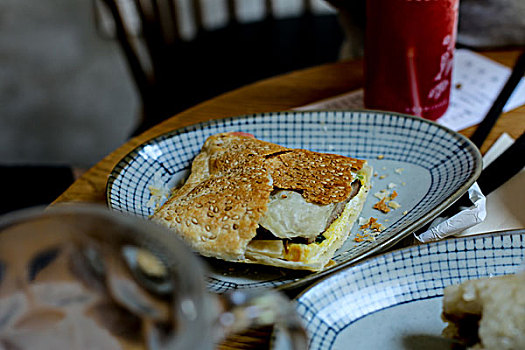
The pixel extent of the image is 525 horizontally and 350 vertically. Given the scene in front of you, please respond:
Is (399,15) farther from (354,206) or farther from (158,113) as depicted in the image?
(158,113)

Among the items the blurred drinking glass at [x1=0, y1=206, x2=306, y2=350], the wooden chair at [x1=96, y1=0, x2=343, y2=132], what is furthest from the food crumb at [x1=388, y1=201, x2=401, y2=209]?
the wooden chair at [x1=96, y1=0, x2=343, y2=132]

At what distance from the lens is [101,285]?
0.33 m

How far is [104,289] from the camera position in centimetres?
33

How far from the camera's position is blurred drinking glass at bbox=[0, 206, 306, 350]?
30cm

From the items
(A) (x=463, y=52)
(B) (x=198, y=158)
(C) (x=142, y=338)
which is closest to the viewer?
(C) (x=142, y=338)

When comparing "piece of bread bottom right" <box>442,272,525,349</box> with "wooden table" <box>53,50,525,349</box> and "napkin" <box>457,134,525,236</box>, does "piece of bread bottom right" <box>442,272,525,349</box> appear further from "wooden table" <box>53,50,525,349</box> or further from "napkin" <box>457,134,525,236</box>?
"wooden table" <box>53,50,525,349</box>

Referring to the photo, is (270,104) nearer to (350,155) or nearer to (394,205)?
(350,155)

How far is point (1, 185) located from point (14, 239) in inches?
34.8

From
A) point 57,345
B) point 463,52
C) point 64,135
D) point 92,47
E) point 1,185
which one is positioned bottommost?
point 64,135

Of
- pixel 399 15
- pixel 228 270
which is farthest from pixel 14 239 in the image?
pixel 399 15

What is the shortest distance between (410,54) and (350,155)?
19 centimetres

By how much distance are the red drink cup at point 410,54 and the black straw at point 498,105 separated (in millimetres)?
73

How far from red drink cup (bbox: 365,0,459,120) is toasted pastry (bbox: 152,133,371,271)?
0.76 feet

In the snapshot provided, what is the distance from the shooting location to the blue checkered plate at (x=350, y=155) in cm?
54
